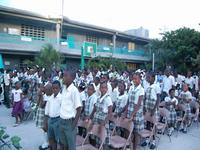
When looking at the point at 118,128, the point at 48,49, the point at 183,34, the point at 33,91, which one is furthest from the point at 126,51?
the point at 118,128

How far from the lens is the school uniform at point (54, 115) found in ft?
13.8

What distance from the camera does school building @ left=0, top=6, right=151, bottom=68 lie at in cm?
1764

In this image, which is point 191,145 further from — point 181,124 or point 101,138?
point 101,138

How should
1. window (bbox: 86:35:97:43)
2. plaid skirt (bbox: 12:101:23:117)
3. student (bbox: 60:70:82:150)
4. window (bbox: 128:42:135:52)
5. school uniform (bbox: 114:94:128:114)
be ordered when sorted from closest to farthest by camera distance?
student (bbox: 60:70:82:150) → school uniform (bbox: 114:94:128:114) → plaid skirt (bbox: 12:101:23:117) → window (bbox: 86:35:97:43) → window (bbox: 128:42:135:52)

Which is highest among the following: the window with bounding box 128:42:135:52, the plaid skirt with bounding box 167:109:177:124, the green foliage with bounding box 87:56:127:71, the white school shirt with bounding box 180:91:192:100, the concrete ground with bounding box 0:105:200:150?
the window with bounding box 128:42:135:52

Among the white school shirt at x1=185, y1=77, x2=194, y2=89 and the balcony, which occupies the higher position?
the balcony

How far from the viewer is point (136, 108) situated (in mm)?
4816

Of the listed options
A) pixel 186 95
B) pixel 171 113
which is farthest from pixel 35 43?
pixel 171 113

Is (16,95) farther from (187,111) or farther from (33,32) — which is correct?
(33,32)

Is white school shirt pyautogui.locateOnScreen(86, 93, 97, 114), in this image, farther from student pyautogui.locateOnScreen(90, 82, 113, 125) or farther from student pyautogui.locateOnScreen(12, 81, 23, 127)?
student pyautogui.locateOnScreen(12, 81, 23, 127)

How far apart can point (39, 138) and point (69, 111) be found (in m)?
2.62

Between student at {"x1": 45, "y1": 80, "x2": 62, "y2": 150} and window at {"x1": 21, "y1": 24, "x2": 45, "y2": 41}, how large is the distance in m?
15.1

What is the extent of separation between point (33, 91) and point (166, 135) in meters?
5.12

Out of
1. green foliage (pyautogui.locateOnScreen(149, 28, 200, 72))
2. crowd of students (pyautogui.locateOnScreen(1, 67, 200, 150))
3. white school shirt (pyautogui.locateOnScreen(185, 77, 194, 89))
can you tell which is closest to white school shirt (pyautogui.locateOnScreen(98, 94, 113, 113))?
crowd of students (pyautogui.locateOnScreen(1, 67, 200, 150))
